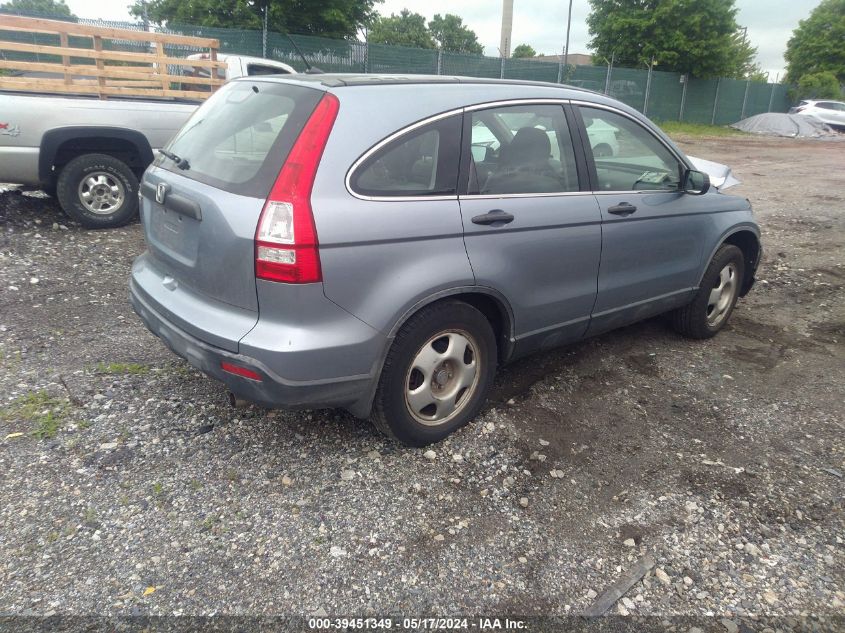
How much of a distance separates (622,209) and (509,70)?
20963 mm

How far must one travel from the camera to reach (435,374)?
3365mm

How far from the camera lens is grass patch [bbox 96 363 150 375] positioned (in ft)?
13.3

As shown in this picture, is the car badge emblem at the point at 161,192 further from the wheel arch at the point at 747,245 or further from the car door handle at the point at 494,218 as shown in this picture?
the wheel arch at the point at 747,245

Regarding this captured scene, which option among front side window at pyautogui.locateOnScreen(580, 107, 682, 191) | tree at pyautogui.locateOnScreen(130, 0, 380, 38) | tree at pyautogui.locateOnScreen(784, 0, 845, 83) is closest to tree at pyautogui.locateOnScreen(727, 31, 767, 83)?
tree at pyautogui.locateOnScreen(784, 0, 845, 83)

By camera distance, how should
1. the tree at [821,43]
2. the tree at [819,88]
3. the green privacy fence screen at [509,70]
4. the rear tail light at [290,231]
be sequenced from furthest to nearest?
Result: the tree at [821,43], the tree at [819,88], the green privacy fence screen at [509,70], the rear tail light at [290,231]

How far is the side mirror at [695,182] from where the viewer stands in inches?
171

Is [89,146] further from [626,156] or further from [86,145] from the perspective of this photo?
[626,156]

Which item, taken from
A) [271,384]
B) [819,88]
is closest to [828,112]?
[819,88]

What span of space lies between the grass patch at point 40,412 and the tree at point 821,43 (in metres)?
50.7

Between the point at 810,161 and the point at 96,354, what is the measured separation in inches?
808

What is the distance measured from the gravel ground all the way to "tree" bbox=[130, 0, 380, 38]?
78.3ft

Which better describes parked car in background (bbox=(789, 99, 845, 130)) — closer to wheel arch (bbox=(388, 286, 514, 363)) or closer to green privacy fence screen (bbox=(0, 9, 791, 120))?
green privacy fence screen (bbox=(0, 9, 791, 120))

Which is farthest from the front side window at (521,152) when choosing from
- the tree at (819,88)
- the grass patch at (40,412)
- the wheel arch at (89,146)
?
the tree at (819,88)

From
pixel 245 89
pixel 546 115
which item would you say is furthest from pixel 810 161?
pixel 245 89
